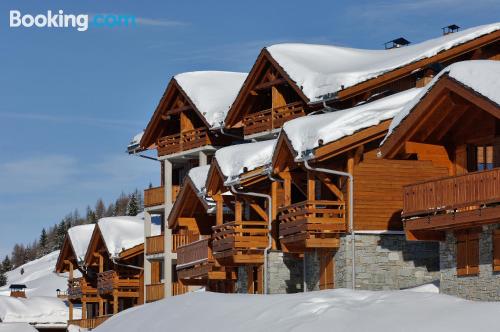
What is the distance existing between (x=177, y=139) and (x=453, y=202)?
26363mm

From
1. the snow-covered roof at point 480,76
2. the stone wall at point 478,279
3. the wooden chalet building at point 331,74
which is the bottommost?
the stone wall at point 478,279

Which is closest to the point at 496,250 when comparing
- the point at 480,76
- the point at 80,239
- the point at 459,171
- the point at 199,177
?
the point at 459,171

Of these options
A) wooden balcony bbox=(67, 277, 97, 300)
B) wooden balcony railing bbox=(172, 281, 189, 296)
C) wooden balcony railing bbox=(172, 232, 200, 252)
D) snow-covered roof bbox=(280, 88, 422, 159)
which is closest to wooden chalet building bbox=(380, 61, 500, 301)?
snow-covered roof bbox=(280, 88, 422, 159)

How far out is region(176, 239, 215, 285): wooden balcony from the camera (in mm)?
40281

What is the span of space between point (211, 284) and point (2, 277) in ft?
316

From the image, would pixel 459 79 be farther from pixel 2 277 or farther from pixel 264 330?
pixel 2 277

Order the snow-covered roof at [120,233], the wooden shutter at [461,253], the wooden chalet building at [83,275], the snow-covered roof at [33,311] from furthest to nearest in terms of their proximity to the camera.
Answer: the snow-covered roof at [33,311]
the wooden chalet building at [83,275]
the snow-covered roof at [120,233]
the wooden shutter at [461,253]

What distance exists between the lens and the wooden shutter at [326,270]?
107ft

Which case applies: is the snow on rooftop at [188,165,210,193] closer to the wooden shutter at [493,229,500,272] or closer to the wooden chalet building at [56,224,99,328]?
the wooden shutter at [493,229,500,272]

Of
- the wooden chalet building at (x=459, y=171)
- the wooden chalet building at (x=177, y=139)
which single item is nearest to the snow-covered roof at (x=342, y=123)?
the wooden chalet building at (x=459, y=171)

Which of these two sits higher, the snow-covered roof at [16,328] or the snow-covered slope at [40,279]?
the snow-covered slope at [40,279]

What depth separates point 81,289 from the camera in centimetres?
6262

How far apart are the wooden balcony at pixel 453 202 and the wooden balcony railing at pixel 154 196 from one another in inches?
1023

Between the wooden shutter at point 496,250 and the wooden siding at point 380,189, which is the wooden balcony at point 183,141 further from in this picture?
the wooden shutter at point 496,250
